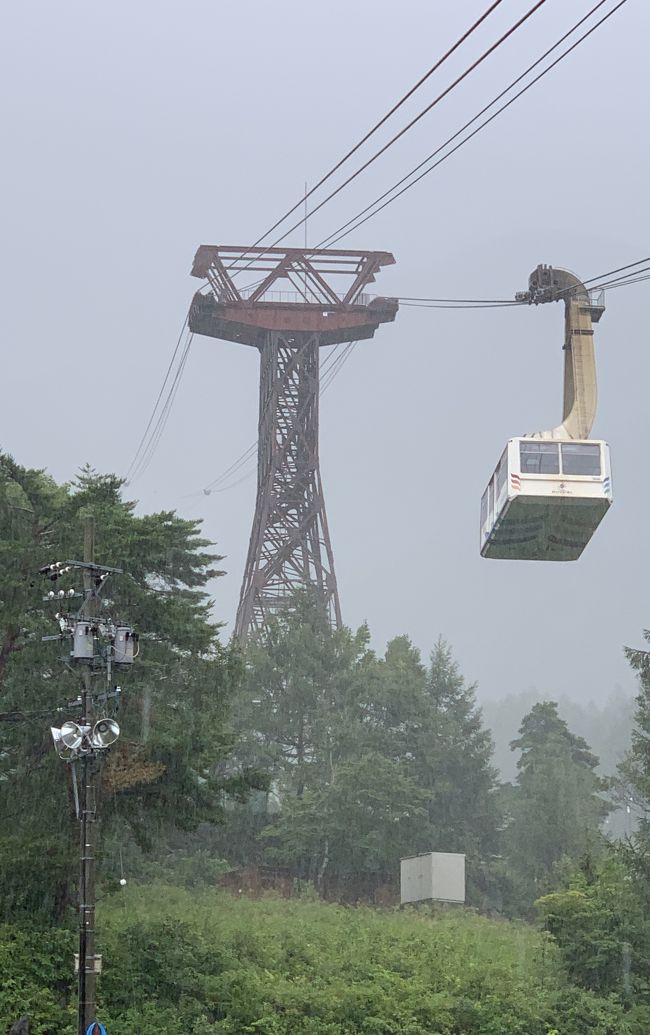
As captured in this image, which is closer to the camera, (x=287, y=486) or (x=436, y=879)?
(x=436, y=879)

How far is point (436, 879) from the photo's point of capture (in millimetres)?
48562

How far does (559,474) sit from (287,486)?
178ft

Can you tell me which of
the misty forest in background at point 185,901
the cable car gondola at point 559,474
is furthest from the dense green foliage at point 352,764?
the cable car gondola at point 559,474

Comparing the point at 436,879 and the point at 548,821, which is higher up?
the point at 548,821

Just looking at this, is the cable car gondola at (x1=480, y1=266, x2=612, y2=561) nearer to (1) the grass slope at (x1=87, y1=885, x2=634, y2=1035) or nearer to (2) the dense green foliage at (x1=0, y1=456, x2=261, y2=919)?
(2) the dense green foliage at (x1=0, y1=456, x2=261, y2=919)

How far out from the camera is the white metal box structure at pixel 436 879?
48594mm

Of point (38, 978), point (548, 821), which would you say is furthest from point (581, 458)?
point (548, 821)

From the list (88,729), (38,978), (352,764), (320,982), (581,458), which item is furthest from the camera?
(352,764)

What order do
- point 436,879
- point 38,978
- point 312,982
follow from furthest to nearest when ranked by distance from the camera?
point 436,879 < point 312,982 < point 38,978

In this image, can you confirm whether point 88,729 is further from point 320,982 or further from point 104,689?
point 320,982

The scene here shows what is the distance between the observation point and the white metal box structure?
159ft

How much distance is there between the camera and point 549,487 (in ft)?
107

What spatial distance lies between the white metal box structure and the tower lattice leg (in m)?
32.1

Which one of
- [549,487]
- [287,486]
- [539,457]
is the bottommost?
[549,487]
